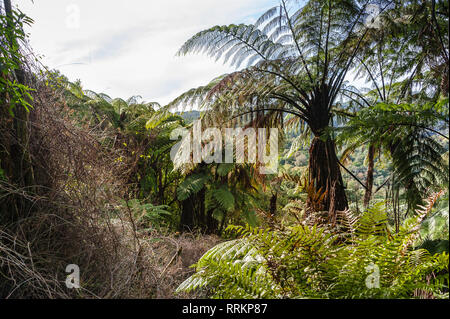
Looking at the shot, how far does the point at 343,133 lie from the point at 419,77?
Result: 2703mm

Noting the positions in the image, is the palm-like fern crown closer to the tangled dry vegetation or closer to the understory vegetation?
the understory vegetation

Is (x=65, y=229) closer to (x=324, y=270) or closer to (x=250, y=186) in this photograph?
(x=324, y=270)

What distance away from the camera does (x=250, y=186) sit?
19.3 feet

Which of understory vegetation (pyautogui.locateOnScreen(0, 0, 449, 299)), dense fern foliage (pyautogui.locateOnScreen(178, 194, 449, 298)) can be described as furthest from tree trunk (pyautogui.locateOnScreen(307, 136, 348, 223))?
dense fern foliage (pyautogui.locateOnScreen(178, 194, 449, 298))

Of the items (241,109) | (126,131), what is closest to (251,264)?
(241,109)

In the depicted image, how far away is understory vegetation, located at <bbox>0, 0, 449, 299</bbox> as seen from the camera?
62.0 inches

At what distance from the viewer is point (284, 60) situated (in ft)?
13.4

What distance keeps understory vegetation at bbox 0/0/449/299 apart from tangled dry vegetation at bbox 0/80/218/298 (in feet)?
0.03

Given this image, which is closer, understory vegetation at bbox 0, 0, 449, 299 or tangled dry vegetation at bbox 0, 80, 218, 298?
understory vegetation at bbox 0, 0, 449, 299

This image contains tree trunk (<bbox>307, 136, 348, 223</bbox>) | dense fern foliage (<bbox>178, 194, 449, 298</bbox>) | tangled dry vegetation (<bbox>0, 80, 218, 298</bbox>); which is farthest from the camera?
tree trunk (<bbox>307, 136, 348, 223</bbox>)

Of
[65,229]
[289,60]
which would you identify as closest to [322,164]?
[289,60]

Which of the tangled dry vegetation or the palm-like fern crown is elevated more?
the palm-like fern crown

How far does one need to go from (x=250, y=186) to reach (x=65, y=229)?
13.5 feet
